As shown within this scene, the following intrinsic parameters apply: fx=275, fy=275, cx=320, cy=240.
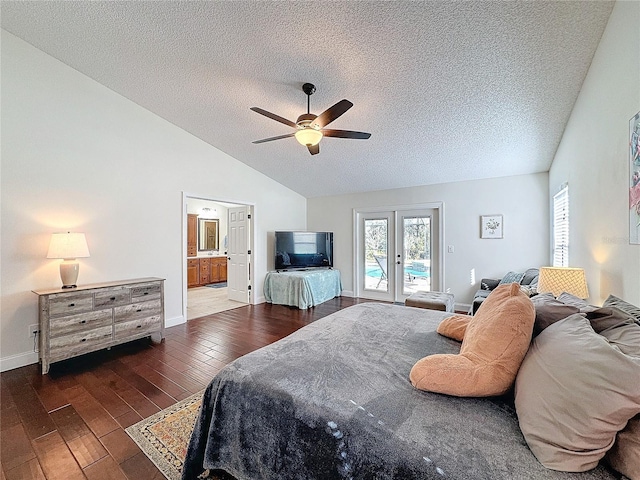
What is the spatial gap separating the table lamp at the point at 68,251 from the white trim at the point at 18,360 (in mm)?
754

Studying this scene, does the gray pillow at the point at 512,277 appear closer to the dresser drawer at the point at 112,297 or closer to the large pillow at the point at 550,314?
the large pillow at the point at 550,314

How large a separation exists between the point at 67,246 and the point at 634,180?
183 inches

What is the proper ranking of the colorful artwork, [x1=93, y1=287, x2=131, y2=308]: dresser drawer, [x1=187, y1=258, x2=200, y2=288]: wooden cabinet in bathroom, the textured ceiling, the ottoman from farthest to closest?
[x1=187, y1=258, x2=200, y2=288]: wooden cabinet in bathroom
the ottoman
[x1=93, y1=287, x2=131, y2=308]: dresser drawer
the textured ceiling
the colorful artwork

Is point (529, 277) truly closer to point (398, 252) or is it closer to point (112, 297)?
point (398, 252)

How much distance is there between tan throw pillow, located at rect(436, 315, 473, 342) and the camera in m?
1.75

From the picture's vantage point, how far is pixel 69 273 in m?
2.93

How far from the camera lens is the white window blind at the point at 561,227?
3215 millimetres

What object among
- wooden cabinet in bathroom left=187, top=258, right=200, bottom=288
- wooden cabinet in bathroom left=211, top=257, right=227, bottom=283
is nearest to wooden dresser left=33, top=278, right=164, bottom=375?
wooden cabinet in bathroom left=187, top=258, right=200, bottom=288

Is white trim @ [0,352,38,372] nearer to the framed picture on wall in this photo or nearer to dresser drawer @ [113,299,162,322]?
dresser drawer @ [113,299,162,322]

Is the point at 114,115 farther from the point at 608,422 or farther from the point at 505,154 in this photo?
the point at 505,154

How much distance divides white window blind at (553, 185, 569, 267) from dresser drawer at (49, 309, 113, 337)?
5.31 m

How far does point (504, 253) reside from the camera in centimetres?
462

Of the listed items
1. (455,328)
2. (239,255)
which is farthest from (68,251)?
(455,328)

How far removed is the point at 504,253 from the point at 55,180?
20.7ft
